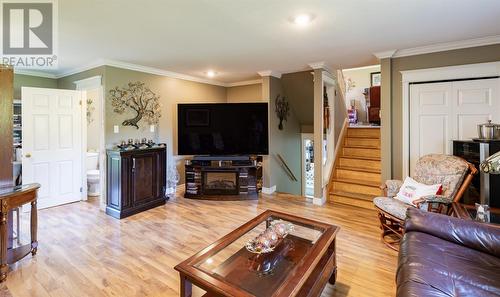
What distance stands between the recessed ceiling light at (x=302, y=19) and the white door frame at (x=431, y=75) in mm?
1908

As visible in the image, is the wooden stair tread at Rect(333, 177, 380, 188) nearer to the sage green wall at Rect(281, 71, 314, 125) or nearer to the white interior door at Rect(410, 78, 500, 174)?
the white interior door at Rect(410, 78, 500, 174)

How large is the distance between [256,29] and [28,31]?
2.41 metres

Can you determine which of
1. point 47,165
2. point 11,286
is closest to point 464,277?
point 11,286

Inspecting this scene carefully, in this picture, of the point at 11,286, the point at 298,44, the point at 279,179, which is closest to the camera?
the point at 11,286

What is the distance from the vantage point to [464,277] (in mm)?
1528

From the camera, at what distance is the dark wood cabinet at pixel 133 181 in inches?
148

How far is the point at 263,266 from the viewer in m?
1.74

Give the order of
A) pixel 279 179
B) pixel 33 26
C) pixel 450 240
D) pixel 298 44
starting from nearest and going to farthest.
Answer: pixel 450 240 → pixel 33 26 → pixel 298 44 → pixel 279 179

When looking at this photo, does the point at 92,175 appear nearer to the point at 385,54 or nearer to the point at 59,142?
the point at 59,142

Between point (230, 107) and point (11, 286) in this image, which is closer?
point (11, 286)

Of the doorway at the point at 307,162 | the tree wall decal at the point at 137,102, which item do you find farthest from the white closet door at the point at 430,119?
the tree wall decal at the point at 137,102

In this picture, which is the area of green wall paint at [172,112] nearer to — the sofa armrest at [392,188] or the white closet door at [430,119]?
the sofa armrest at [392,188]

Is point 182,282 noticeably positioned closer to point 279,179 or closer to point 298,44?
point 298,44

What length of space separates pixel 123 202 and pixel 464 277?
3.88 meters
